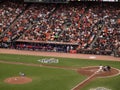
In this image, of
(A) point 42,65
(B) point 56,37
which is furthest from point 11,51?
(A) point 42,65

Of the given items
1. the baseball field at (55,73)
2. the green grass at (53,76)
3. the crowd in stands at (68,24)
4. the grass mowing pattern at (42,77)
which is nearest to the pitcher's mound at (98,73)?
the baseball field at (55,73)

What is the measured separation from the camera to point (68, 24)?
6131 centimetres

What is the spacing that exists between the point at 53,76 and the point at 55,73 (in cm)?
162

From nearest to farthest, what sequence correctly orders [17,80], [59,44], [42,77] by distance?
[17,80]
[42,77]
[59,44]

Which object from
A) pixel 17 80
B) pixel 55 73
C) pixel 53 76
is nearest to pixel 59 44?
pixel 55 73

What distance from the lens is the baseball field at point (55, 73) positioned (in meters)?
34.3

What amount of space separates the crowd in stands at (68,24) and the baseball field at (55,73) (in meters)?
5.46

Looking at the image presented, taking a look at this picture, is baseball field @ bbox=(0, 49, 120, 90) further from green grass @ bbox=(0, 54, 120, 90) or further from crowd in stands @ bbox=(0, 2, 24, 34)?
crowd in stands @ bbox=(0, 2, 24, 34)

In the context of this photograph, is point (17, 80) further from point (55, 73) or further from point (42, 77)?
point (55, 73)

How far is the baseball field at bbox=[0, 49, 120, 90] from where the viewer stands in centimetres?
3428

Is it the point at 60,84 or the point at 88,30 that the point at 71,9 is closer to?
the point at 88,30

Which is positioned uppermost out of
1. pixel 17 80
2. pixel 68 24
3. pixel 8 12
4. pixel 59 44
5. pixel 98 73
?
pixel 8 12

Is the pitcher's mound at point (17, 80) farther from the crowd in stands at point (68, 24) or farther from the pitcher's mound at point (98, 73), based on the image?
the crowd in stands at point (68, 24)

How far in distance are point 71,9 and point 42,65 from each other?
23.3 metres
